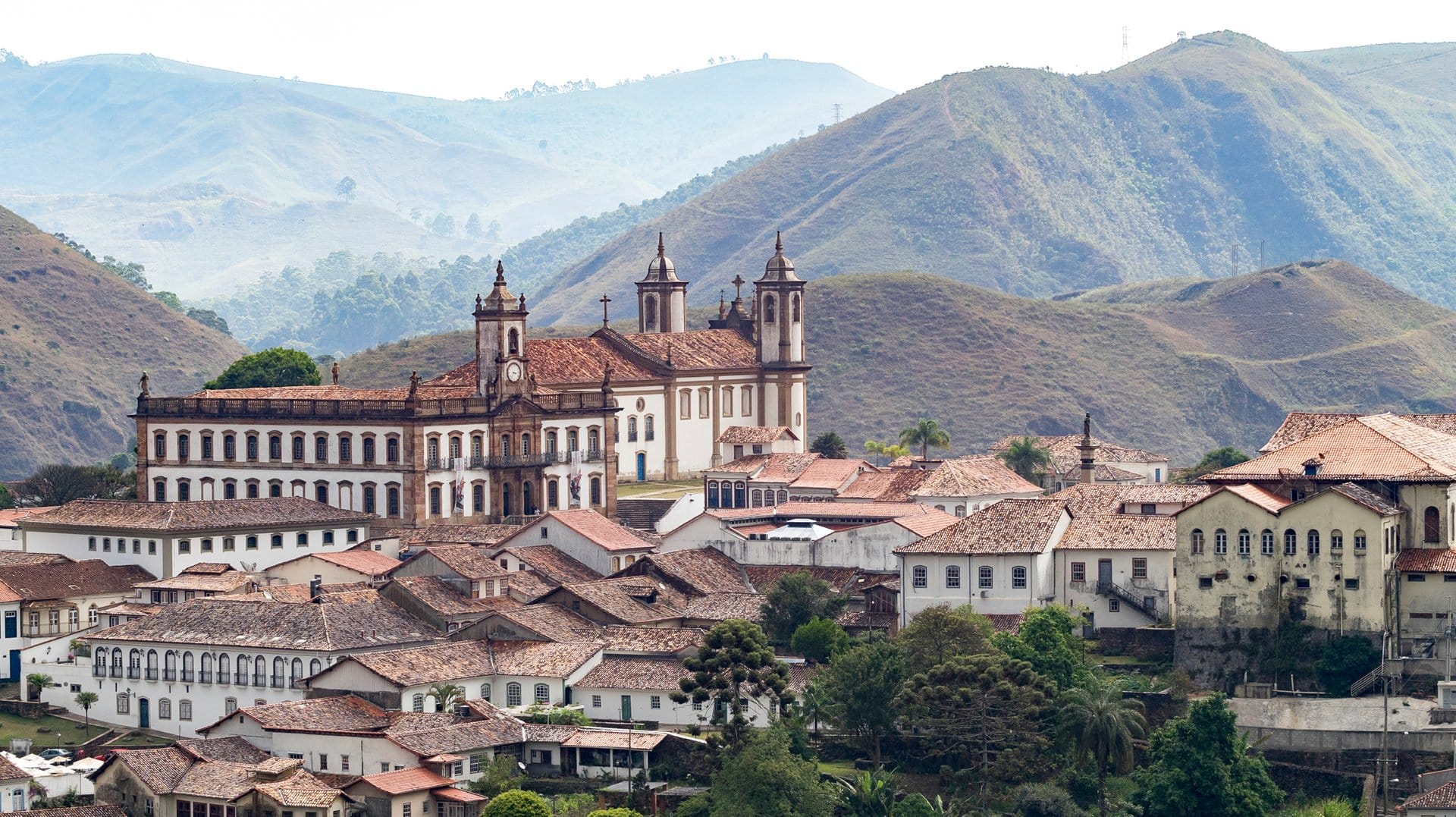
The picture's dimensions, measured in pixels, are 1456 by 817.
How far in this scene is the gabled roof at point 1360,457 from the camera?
7975cm

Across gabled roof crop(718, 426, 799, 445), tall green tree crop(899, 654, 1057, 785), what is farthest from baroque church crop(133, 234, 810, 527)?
tall green tree crop(899, 654, 1057, 785)

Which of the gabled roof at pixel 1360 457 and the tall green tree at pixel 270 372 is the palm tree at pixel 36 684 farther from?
the tall green tree at pixel 270 372

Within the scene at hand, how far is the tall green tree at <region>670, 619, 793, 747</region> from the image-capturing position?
75938 millimetres

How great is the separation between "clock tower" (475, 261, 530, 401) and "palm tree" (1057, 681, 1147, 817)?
1639 inches

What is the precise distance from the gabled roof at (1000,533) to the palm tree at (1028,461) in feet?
100

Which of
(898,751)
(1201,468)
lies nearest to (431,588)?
(898,751)

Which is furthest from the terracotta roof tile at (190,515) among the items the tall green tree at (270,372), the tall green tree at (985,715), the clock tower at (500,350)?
the tall green tree at (985,715)

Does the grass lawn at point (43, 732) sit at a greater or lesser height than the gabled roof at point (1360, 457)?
lesser

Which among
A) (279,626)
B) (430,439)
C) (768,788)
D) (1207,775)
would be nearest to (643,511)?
(430,439)

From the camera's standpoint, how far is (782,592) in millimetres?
85562

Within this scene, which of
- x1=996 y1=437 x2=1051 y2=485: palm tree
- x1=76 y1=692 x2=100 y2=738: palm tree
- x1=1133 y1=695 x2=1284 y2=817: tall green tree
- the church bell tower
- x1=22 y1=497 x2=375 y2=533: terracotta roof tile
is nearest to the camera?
x1=1133 y1=695 x2=1284 y2=817: tall green tree

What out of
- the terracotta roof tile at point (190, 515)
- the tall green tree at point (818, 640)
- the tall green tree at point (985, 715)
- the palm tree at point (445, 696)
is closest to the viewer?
the tall green tree at point (985, 715)

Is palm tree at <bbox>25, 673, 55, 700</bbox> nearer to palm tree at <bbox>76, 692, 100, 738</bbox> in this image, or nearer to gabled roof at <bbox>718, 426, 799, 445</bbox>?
palm tree at <bbox>76, 692, 100, 738</bbox>

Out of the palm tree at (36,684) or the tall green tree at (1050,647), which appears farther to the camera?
the palm tree at (36,684)
